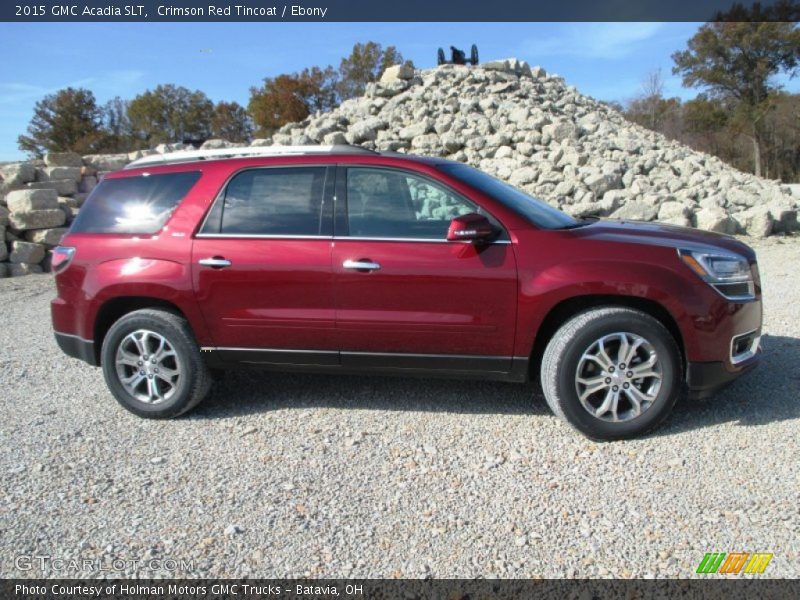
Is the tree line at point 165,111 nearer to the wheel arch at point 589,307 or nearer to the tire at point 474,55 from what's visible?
the tire at point 474,55

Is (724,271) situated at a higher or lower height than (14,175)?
lower

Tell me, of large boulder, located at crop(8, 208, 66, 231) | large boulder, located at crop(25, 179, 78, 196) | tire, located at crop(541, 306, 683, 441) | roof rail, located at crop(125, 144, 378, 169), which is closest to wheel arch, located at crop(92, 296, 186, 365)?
roof rail, located at crop(125, 144, 378, 169)

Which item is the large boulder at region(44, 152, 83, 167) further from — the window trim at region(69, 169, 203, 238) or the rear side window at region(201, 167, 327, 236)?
the rear side window at region(201, 167, 327, 236)

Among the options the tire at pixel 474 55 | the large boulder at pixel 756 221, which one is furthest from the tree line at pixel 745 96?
the large boulder at pixel 756 221

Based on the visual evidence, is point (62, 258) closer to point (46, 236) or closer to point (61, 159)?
point (46, 236)

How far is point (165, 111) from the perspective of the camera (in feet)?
148

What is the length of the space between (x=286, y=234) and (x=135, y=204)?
48.2 inches

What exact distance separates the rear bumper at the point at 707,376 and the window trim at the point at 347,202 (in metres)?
1.36

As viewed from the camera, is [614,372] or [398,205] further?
[398,205]

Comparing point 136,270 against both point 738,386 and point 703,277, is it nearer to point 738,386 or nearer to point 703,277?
point 703,277

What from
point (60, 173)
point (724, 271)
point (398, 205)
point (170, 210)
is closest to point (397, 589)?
point (398, 205)

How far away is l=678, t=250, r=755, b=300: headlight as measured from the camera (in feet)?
12.4

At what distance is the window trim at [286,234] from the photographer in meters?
4.17

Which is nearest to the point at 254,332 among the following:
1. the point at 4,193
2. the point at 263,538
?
the point at 263,538
